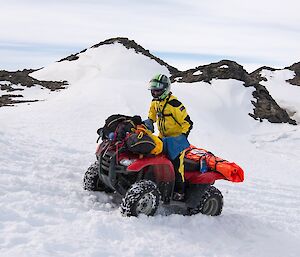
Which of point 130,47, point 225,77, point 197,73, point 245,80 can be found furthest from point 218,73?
point 130,47

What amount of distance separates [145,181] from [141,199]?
30 cm

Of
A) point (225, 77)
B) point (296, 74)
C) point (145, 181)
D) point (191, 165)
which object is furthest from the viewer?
point (296, 74)

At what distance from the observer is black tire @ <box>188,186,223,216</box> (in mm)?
7742

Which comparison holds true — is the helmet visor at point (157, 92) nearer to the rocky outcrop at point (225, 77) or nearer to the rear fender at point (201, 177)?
the rear fender at point (201, 177)

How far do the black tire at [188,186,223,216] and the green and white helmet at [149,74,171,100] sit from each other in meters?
1.88

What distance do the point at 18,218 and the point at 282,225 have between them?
513 cm

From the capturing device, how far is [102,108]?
70.5 feet

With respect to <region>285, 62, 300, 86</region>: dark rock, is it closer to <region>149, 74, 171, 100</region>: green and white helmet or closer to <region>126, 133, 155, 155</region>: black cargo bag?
<region>149, 74, 171, 100</region>: green and white helmet

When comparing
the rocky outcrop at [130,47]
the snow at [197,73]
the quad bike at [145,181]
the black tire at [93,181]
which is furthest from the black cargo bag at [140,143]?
the rocky outcrop at [130,47]

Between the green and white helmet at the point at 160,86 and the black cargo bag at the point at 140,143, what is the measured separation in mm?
909

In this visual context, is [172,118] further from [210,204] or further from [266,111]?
[266,111]

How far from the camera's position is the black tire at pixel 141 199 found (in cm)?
659

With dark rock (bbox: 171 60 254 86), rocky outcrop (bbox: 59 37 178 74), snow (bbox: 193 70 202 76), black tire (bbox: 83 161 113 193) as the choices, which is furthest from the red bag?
rocky outcrop (bbox: 59 37 178 74)

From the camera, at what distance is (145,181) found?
6832mm
